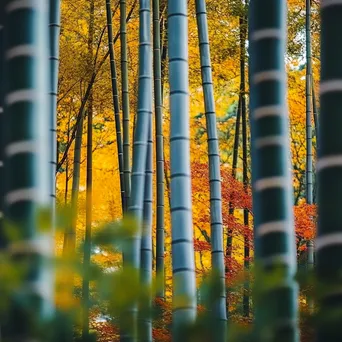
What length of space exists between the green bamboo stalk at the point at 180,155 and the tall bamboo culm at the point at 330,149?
128 cm

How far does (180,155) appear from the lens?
293cm

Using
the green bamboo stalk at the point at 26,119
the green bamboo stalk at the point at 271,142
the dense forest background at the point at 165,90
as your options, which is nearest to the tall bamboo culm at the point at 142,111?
the green bamboo stalk at the point at 271,142

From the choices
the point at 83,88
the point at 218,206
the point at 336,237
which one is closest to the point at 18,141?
the point at 336,237

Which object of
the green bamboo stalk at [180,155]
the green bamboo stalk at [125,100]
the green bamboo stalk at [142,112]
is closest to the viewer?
the green bamboo stalk at [180,155]

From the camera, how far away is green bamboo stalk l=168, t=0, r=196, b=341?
112 inches

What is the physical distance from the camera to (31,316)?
106cm

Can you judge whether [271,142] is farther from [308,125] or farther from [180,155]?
[308,125]

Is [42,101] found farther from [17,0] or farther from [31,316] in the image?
[31,316]

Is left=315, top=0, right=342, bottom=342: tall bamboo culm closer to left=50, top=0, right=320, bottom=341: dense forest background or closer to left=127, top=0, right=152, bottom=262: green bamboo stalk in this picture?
left=127, top=0, right=152, bottom=262: green bamboo stalk

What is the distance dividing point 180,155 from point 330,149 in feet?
4.92

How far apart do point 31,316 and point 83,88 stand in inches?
424

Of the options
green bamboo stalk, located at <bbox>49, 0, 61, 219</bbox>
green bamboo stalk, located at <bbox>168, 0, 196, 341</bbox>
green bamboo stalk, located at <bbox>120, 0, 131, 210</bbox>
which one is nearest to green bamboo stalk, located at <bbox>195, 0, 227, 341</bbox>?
green bamboo stalk, located at <bbox>120, 0, 131, 210</bbox>

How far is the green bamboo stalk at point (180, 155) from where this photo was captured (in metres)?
2.83

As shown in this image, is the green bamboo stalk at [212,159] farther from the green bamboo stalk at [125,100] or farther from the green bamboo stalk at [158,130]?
the green bamboo stalk at [158,130]
